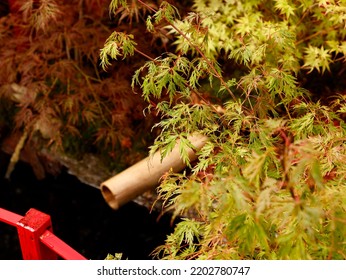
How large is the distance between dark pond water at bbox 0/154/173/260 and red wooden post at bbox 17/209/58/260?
8.94 feet

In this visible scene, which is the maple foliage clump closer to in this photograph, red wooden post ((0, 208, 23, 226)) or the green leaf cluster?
the green leaf cluster

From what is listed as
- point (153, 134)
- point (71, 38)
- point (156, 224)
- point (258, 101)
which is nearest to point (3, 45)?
point (71, 38)

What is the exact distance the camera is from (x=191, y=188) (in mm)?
1756

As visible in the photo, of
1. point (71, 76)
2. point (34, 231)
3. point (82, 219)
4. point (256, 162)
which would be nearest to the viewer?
point (256, 162)

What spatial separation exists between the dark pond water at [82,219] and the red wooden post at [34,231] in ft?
8.94

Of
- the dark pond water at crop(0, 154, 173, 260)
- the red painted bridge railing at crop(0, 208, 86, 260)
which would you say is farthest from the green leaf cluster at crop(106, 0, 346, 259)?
the dark pond water at crop(0, 154, 173, 260)

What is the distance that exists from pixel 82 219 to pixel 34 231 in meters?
3.33

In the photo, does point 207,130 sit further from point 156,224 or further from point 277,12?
point 156,224

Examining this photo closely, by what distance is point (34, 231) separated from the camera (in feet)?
7.50

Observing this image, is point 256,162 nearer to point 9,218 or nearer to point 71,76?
point 9,218

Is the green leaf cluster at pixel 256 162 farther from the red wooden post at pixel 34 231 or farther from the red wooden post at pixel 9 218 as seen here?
the red wooden post at pixel 9 218

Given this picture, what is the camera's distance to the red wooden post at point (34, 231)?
7.54ft

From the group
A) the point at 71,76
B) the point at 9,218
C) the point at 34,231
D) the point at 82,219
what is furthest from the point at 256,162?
the point at 82,219

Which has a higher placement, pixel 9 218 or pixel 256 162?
pixel 256 162
